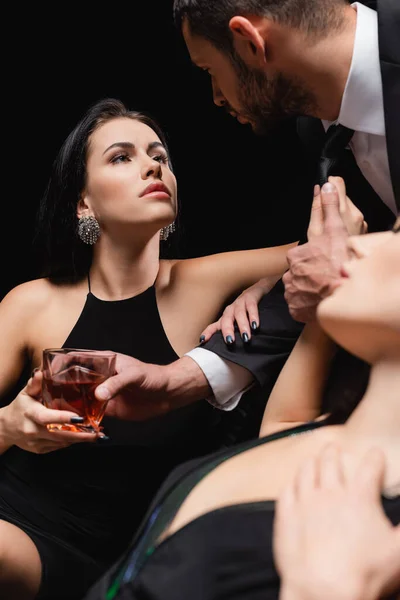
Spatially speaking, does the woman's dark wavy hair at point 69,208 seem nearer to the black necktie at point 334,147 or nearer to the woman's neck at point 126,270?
the woman's neck at point 126,270

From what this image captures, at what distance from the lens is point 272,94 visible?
1.73 m

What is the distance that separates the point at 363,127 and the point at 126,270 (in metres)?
0.77

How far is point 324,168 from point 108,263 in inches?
30.7

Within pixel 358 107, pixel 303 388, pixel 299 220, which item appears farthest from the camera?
pixel 299 220

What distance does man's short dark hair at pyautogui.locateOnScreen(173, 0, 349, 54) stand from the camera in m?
1.66

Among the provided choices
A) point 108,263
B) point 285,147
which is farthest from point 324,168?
point 285,147

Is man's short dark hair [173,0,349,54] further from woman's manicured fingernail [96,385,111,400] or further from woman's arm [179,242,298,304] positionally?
woman's manicured fingernail [96,385,111,400]

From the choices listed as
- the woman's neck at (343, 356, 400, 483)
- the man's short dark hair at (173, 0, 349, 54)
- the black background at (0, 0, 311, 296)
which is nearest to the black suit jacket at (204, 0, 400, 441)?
the man's short dark hair at (173, 0, 349, 54)

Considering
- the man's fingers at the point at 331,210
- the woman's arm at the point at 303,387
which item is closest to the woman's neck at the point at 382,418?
the woman's arm at the point at 303,387

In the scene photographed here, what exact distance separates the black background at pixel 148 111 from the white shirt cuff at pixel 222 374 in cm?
97

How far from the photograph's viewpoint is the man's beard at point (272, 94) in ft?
5.63

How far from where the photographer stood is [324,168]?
1561 mm

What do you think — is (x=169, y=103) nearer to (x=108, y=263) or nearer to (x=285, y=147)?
(x=285, y=147)

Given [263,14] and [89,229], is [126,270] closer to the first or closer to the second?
[89,229]
